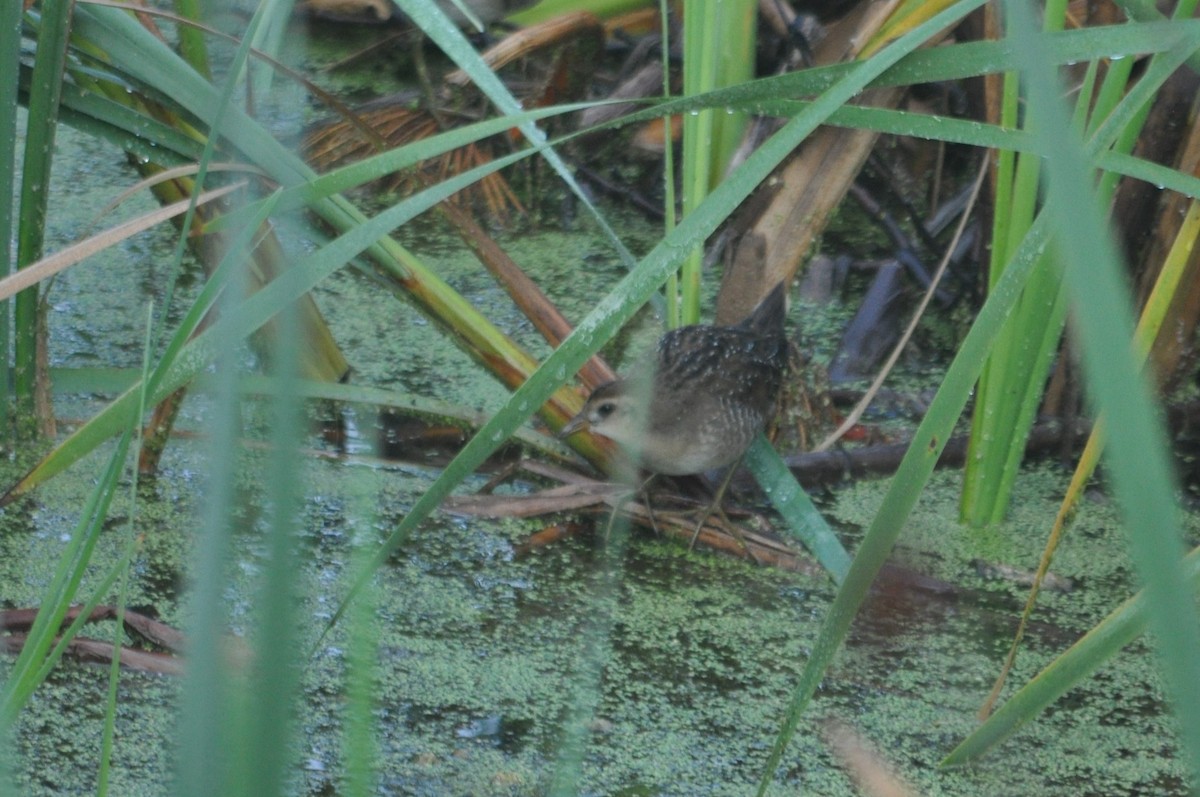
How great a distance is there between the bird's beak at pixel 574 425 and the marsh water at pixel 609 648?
0.14 m

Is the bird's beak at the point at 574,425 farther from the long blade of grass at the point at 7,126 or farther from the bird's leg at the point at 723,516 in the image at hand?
the long blade of grass at the point at 7,126

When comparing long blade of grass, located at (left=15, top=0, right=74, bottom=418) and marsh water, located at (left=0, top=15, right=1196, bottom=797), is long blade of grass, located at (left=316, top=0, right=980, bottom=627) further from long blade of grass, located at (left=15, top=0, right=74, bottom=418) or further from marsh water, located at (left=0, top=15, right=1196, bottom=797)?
long blade of grass, located at (left=15, top=0, right=74, bottom=418)

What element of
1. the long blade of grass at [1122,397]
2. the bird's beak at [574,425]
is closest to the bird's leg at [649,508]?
the bird's beak at [574,425]

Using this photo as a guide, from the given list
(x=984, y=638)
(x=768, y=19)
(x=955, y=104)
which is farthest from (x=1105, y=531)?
(x=768, y=19)

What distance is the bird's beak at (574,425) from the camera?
2.02 metres

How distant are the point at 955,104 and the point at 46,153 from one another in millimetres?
1930

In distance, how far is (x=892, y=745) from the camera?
157 cm

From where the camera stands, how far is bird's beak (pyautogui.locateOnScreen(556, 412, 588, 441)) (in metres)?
2.02

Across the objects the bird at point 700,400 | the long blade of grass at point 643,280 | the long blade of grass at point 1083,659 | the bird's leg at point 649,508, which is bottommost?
the long blade of grass at point 1083,659

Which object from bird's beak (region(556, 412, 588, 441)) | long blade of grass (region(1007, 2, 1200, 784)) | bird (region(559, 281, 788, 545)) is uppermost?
bird (region(559, 281, 788, 545))

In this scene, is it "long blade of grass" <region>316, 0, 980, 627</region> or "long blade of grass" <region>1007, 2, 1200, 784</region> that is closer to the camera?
"long blade of grass" <region>1007, 2, 1200, 784</region>

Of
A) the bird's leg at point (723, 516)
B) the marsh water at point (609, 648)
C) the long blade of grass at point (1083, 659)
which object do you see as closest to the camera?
the long blade of grass at point (1083, 659)

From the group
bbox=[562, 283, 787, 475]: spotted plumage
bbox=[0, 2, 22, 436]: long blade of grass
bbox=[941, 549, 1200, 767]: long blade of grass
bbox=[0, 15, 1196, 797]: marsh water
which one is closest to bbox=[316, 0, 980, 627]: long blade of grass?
bbox=[0, 15, 1196, 797]: marsh water

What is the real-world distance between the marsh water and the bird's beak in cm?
14
